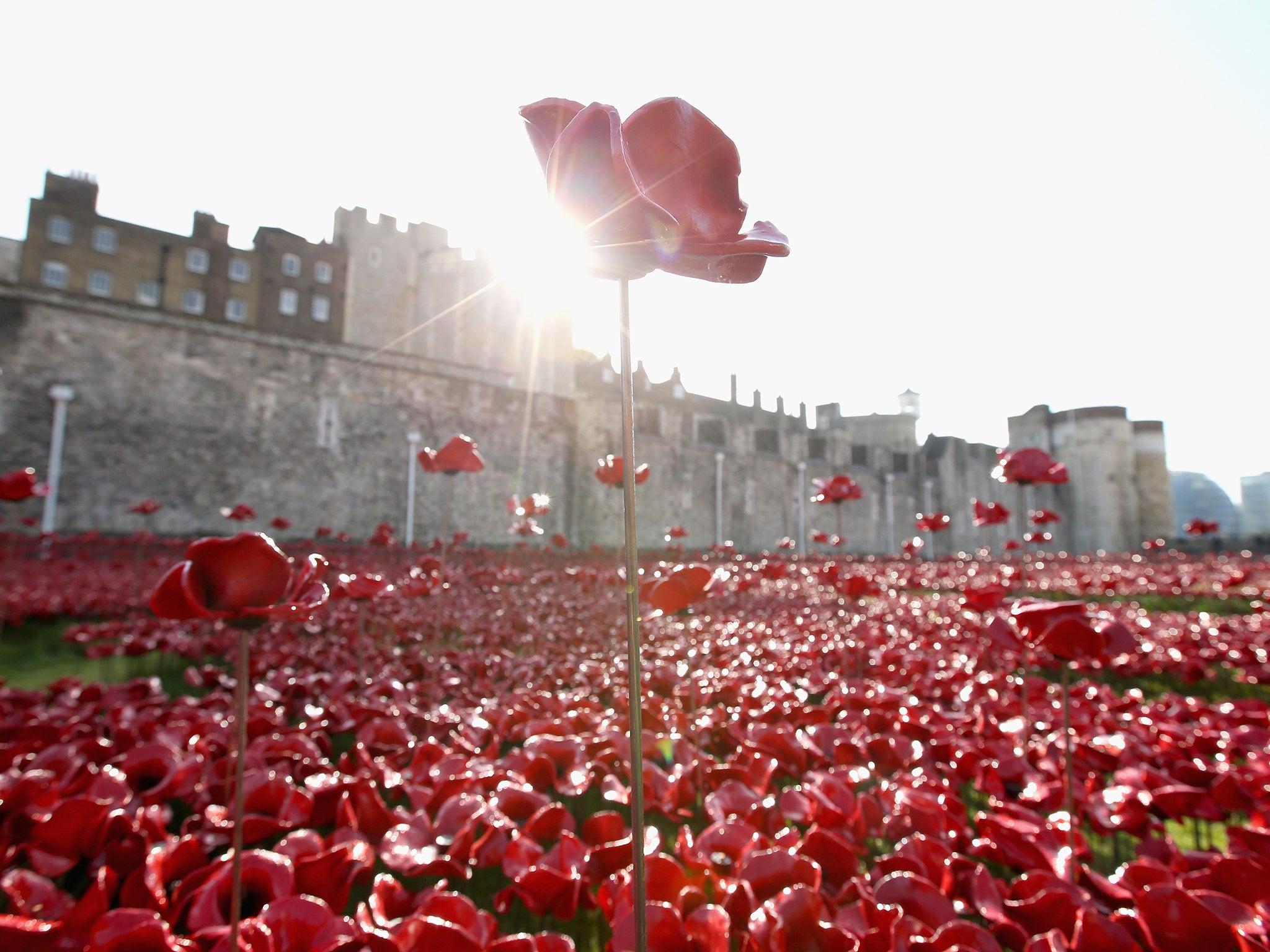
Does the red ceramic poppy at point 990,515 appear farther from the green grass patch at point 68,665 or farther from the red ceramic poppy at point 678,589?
the green grass patch at point 68,665

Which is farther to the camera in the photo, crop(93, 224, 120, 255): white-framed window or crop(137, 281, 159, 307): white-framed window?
crop(137, 281, 159, 307): white-framed window

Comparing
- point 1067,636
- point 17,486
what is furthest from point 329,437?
point 1067,636

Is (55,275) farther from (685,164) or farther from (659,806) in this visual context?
(685,164)

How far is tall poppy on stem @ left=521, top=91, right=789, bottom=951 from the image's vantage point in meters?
0.65

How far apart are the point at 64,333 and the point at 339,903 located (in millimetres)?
17520

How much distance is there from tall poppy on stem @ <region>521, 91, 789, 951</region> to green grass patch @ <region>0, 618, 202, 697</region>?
10.9 ft

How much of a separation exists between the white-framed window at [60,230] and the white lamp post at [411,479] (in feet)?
79.9

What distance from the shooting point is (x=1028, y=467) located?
11.5 feet

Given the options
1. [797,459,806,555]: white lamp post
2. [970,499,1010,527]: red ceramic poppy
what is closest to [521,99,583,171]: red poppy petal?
[970,499,1010,527]: red ceramic poppy

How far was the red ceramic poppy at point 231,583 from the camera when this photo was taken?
885mm

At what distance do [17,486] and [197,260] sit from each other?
114 feet

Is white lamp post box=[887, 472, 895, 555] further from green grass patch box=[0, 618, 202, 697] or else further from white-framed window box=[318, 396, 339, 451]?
green grass patch box=[0, 618, 202, 697]

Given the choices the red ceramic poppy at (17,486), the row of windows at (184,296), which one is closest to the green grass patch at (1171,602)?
the red ceramic poppy at (17,486)

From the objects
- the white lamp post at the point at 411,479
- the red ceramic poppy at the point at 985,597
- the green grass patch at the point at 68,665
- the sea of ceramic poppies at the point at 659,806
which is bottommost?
the green grass patch at the point at 68,665
